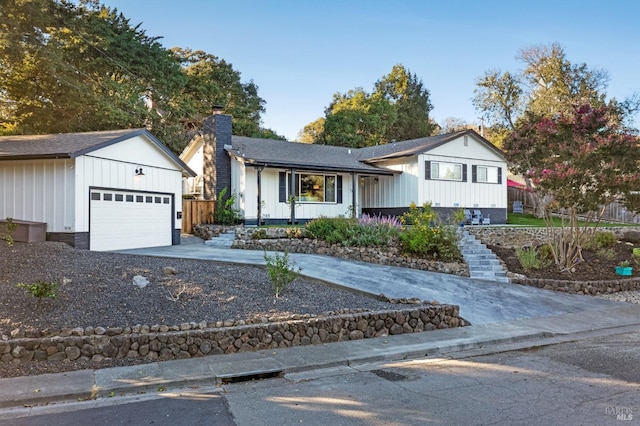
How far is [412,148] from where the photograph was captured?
2117 centimetres

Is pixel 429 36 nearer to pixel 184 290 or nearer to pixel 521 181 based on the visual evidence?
pixel 184 290

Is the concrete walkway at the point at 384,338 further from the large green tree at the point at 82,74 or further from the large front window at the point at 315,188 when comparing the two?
the large green tree at the point at 82,74

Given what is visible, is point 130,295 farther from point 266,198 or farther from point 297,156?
point 297,156

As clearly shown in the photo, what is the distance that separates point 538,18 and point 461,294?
924 centimetres

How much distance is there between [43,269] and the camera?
26.6ft

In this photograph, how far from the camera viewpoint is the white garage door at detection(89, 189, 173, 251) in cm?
1254

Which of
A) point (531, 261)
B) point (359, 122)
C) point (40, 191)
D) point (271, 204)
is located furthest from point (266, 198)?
point (359, 122)

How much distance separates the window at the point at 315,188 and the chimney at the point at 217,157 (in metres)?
3.13

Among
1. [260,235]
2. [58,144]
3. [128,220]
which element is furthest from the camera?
[260,235]

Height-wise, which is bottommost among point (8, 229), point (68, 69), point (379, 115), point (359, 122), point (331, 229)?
point (331, 229)

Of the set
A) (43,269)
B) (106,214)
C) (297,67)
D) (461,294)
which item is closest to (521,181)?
(297,67)

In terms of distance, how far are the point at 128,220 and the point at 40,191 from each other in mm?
2608

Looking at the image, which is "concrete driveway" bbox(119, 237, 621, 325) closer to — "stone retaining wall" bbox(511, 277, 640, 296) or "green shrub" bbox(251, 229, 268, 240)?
"stone retaining wall" bbox(511, 277, 640, 296)

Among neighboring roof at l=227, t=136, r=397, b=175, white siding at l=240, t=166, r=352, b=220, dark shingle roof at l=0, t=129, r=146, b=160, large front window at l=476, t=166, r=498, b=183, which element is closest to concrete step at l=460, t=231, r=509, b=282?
neighboring roof at l=227, t=136, r=397, b=175
